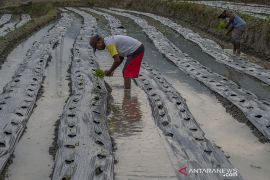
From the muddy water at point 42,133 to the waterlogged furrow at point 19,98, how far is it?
103 millimetres

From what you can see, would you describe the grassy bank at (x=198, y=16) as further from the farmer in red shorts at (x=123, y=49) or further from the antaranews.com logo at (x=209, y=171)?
the antaranews.com logo at (x=209, y=171)

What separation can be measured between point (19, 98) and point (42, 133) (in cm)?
161

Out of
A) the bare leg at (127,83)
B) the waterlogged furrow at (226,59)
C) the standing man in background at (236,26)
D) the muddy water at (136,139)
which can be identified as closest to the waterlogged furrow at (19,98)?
the muddy water at (136,139)

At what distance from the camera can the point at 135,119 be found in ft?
22.1

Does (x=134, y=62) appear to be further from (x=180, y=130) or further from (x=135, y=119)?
(x=180, y=130)

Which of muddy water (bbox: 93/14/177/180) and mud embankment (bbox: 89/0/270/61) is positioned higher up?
mud embankment (bbox: 89/0/270/61)

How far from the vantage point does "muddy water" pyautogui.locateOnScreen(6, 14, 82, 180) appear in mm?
4988

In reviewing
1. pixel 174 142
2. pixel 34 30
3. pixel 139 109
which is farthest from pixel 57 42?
pixel 174 142

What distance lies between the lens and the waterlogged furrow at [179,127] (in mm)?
5172

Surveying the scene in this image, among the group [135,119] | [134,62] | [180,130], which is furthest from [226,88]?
[180,130]

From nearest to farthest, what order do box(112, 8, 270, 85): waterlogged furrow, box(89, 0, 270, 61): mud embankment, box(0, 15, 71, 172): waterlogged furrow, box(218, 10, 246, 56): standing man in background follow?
box(0, 15, 71, 172): waterlogged furrow < box(112, 8, 270, 85): waterlogged furrow < box(218, 10, 246, 56): standing man in background < box(89, 0, 270, 61): mud embankment

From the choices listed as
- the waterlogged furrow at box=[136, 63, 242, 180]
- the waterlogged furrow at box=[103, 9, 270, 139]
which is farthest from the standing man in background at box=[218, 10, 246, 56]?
the waterlogged furrow at box=[136, 63, 242, 180]

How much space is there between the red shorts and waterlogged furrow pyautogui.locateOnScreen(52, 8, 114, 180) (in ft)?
1.83

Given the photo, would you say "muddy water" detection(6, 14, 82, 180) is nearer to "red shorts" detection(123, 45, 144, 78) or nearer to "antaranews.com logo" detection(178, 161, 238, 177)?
"red shorts" detection(123, 45, 144, 78)
